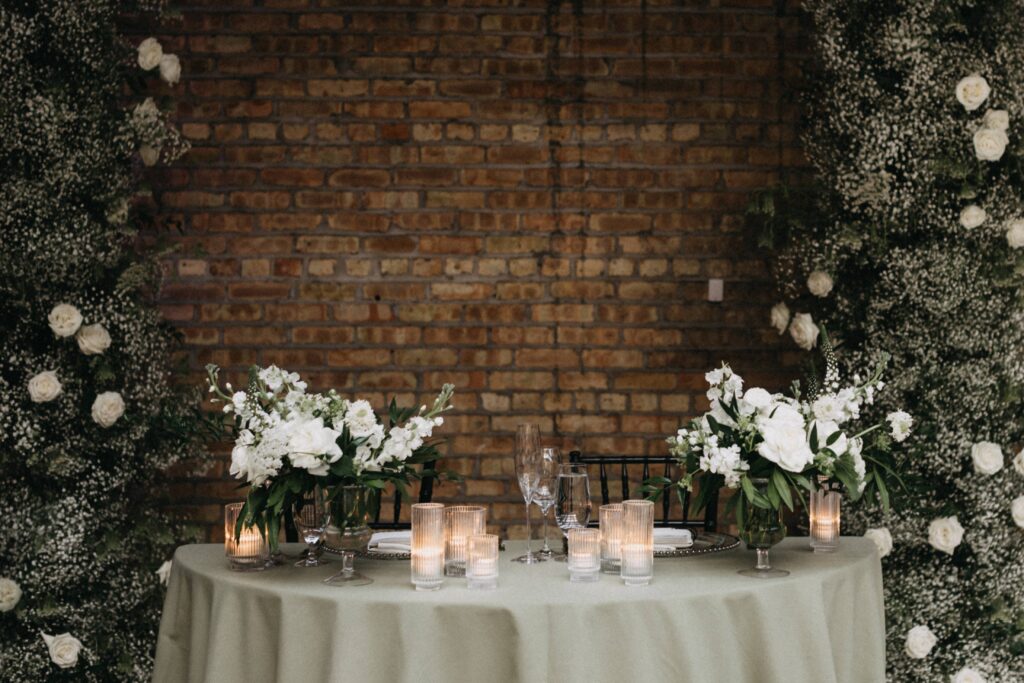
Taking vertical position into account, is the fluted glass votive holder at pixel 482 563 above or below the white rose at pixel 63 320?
below

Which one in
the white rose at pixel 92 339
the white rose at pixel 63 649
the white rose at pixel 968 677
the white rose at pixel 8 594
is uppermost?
the white rose at pixel 92 339

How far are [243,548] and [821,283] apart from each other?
2170mm

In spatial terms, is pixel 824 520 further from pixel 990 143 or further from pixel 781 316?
pixel 990 143

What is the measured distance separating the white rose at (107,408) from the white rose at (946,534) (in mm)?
2658

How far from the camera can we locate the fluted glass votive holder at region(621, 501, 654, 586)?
2.05m

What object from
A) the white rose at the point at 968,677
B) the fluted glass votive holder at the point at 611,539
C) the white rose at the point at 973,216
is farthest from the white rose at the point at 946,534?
the fluted glass votive holder at the point at 611,539

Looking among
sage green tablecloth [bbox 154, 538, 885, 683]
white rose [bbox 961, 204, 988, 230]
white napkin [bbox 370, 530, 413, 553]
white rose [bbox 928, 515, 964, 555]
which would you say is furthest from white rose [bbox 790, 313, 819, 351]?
white napkin [bbox 370, 530, 413, 553]

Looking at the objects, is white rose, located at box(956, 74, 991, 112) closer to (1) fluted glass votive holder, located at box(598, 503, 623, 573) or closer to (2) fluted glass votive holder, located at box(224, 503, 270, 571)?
(1) fluted glass votive holder, located at box(598, 503, 623, 573)

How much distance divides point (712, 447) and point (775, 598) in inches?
12.8

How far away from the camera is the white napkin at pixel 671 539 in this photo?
2.32 meters

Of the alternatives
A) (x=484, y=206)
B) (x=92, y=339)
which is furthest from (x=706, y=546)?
(x=92, y=339)

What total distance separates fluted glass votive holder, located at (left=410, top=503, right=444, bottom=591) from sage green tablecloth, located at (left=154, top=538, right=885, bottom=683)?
0.04 meters

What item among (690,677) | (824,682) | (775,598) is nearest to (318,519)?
(690,677)

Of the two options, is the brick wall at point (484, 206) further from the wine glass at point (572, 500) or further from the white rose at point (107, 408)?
the wine glass at point (572, 500)
